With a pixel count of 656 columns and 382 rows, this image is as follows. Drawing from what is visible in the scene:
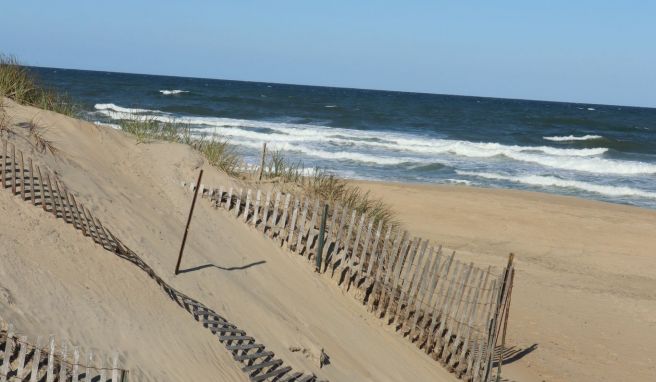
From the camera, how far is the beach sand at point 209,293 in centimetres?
593

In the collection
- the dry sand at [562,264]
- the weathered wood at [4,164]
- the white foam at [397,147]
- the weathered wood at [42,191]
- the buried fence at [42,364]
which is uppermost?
the weathered wood at [4,164]

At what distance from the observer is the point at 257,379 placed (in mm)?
6223

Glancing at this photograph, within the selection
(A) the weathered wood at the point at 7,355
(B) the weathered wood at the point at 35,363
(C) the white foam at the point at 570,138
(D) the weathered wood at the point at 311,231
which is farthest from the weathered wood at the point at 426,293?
(C) the white foam at the point at 570,138

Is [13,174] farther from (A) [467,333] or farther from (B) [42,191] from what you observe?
(A) [467,333]

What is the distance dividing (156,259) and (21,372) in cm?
256

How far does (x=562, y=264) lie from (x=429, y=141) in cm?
2575

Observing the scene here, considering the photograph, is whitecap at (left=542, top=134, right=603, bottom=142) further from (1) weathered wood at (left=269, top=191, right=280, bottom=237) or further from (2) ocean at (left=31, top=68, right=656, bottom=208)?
(1) weathered wood at (left=269, top=191, right=280, bottom=237)

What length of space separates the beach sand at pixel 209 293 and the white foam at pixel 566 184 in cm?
1243

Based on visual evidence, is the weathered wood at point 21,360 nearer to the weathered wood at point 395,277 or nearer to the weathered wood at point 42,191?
the weathered wood at point 42,191

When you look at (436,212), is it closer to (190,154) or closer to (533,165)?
(190,154)

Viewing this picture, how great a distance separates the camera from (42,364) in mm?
4965

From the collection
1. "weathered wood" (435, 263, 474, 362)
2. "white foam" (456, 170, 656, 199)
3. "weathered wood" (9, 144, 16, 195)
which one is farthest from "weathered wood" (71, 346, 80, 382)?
"white foam" (456, 170, 656, 199)

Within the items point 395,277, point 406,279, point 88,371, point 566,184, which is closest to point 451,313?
point 406,279

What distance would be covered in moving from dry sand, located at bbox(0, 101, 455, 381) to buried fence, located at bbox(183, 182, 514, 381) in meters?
0.16
